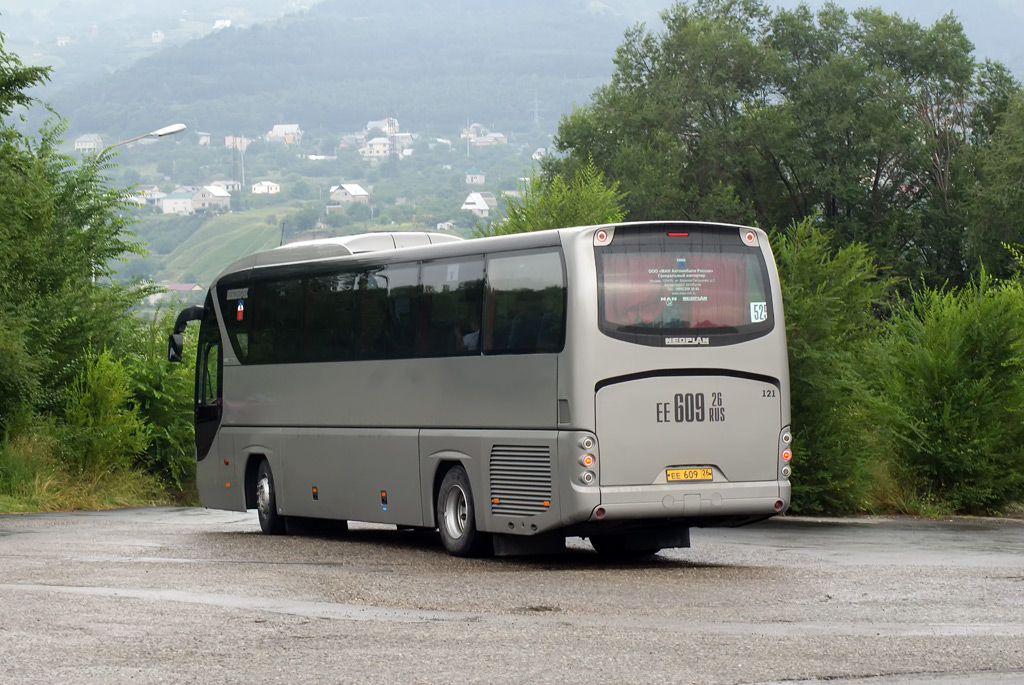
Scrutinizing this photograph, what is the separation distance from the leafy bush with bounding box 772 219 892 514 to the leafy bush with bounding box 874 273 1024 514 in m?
0.75

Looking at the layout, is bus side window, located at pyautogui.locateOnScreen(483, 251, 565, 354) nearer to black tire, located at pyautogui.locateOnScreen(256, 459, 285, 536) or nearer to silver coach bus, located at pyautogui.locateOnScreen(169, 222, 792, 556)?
silver coach bus, located at pyautogui.locateOnScreen(169, 222, 792, 556)

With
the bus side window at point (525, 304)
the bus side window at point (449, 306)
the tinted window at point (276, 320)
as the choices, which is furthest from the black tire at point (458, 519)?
the tinted window at point (276, 320)

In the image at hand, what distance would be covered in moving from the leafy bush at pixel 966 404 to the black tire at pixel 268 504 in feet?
29.9

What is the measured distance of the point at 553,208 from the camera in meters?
30.6

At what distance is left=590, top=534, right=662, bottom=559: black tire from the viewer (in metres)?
16.6

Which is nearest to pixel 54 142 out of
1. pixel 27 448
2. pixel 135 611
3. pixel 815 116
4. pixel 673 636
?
pixel 27 448

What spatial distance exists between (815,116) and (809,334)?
36549mm

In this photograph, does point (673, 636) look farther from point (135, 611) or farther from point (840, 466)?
point (840, 466)

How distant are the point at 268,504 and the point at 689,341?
23.3 ft

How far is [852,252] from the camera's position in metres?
23.3

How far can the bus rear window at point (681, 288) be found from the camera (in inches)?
576

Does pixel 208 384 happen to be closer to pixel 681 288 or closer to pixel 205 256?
pixel 681 288

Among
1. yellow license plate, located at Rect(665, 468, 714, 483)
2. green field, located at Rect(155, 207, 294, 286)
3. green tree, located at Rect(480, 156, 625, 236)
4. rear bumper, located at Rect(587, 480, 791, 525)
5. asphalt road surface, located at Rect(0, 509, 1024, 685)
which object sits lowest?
asphalt road surface, located at Rect(0, 509, 1024, 685)

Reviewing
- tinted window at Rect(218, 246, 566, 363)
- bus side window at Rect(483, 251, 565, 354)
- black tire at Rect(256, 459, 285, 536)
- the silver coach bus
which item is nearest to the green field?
black tire at Rect(256, 459, 285, 536)
